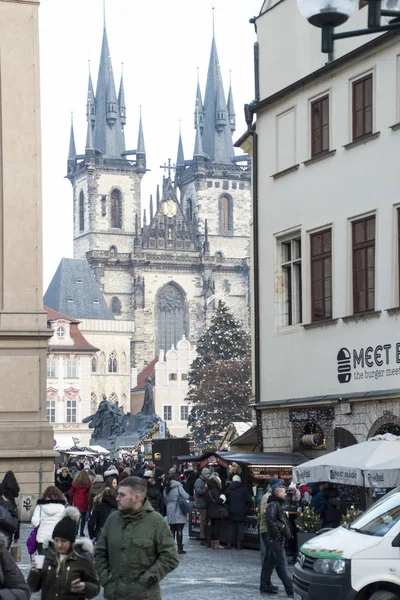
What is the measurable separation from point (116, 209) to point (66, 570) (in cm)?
13930

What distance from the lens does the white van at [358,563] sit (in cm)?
1213

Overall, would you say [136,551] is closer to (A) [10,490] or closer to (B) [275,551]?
(B) [275,551]

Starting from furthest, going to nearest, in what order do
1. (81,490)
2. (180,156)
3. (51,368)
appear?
(180,156)
(51,368)
(81,490)

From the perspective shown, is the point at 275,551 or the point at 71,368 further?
the point at 71,368

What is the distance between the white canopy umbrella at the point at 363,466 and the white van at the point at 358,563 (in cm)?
400

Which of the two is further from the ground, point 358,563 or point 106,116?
point 106,116

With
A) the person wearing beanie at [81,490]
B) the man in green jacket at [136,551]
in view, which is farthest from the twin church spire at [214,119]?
the man in green jacket at [136,551]

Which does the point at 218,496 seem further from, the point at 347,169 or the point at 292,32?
the point at 292,32

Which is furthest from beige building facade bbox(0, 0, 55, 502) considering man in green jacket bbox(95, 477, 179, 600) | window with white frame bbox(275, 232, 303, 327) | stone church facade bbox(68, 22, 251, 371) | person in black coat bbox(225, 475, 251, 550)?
stone church facade bbox(68, 22, 251, 371)

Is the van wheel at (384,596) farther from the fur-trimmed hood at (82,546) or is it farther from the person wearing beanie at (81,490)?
the person wearing beanie at (81,490)

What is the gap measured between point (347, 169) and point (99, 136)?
125402 mm

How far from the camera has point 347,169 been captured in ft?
80.6

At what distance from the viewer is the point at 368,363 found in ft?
77.3

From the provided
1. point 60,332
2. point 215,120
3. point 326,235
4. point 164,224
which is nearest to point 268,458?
point 326,235
